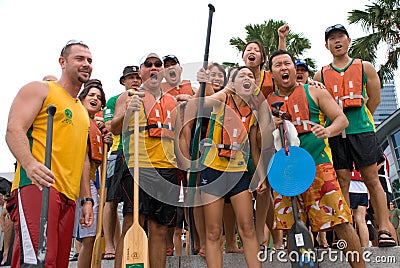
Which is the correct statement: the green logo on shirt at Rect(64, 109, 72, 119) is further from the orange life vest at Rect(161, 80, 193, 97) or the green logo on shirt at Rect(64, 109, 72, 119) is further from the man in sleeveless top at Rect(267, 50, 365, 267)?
the man in sleeveless top at Rect(267, 50, 365, 267)

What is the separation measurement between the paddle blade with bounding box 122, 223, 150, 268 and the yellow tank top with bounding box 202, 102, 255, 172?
3.03ft

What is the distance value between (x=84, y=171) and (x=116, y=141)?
1.66m

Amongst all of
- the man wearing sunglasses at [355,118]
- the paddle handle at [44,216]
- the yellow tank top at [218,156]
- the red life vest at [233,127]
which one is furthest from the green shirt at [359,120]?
the paddle handle at [44,216]

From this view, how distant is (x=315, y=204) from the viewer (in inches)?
152

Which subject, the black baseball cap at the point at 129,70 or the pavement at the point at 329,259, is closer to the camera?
the pavement at the point at 329,259

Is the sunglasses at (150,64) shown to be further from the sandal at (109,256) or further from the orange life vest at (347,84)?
the sandal at (109,256)

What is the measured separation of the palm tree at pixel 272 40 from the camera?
16922mm

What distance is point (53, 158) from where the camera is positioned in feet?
10.4

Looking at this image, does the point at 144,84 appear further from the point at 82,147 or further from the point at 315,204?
the point at 315,204

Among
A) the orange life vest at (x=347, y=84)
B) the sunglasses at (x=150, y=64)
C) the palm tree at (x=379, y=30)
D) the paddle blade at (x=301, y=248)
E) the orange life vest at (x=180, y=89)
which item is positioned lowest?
the paddle blade at (x=301, y=248)

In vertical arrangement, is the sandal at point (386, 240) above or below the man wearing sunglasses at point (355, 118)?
below

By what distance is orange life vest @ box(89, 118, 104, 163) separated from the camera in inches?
187

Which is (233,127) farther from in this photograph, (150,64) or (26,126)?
(26,126)

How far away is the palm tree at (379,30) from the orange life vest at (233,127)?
1247 centimetres
